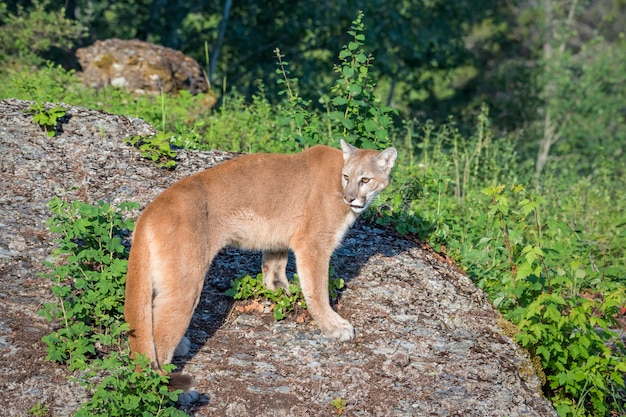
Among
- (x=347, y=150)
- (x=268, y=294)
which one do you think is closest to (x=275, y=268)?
(x=268, y=294)

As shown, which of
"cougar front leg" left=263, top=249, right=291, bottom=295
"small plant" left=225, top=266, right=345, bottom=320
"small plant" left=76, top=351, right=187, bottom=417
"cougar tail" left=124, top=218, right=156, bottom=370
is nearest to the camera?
"small plant" left=76, top=351, right=187, bottom=417

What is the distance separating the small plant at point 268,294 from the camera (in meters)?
6.79

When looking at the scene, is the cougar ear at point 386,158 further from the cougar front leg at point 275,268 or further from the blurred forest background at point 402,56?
the blurred forest background at point 402,56

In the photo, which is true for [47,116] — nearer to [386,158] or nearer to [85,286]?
[85,286]

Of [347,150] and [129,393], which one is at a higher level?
[347,150]

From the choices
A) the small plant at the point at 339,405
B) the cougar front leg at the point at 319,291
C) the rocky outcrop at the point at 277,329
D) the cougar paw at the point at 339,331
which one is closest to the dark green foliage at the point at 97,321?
the rocky outcrop at the point at 277,329

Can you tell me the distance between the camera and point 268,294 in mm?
6867

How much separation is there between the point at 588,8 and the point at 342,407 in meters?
26.3

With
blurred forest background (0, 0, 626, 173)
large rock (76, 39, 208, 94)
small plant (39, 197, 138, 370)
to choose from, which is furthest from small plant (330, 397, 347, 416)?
blurred forest background (0, 0, 626, 173)

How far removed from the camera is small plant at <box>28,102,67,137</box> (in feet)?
26.5

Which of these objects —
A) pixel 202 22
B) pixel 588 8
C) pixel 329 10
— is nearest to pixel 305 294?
pixel 329 10

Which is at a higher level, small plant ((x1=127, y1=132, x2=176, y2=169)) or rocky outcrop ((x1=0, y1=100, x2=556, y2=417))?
small plant ((x1=127, y1=132, x2=176, y2=169))

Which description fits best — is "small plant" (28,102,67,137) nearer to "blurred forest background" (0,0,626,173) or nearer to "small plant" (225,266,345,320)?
"small plant" (225,266,345,320)

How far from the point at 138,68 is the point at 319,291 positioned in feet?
24.0
